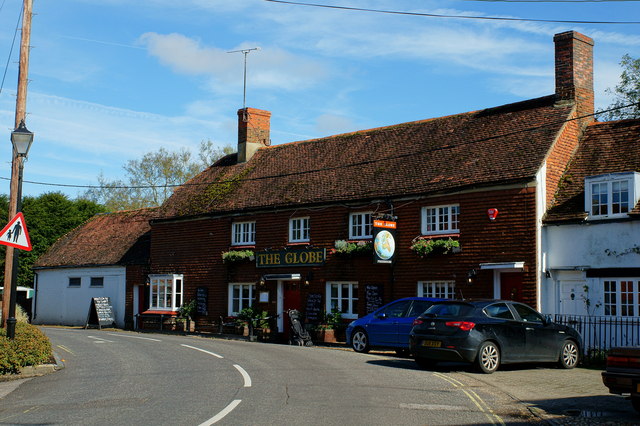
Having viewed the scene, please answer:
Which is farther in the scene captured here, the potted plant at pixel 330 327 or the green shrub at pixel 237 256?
the green shrub at pixel 237 256

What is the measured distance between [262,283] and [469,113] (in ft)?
34.2

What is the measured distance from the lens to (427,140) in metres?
27.4

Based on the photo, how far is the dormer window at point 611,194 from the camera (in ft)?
66.8

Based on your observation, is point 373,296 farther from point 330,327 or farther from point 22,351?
point 22,351

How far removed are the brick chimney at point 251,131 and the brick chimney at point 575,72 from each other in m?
15.5

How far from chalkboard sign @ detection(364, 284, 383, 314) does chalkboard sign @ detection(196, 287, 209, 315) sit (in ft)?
29.5

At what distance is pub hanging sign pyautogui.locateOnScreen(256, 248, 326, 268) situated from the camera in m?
27.2

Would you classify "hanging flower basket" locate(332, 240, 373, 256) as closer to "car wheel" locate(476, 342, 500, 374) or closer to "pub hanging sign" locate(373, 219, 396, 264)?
"pub hanging sign" locate(373, 219, 396, 264)

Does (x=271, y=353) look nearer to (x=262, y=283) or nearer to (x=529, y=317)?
(x=529, y=317)

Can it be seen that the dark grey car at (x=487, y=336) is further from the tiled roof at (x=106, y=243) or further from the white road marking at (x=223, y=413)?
the tiled roof at (x=106, y=243)

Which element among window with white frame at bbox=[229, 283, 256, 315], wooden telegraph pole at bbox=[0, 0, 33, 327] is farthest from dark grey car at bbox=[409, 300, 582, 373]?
window with white frame at bbox=[229, 283, 256, 315]

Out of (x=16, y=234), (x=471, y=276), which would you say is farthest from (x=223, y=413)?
(x=471, y=276)

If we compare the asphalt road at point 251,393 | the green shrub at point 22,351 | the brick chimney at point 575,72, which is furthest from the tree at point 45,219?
the brick chimney at point 575,72

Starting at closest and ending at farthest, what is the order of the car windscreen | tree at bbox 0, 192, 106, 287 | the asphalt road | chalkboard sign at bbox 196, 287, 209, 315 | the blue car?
the asphalt road, the car windscreen, the blue car, chalkboard sign at bbox 196, 287, 209, 315, tree at bbox 0, 192, 106, 287
